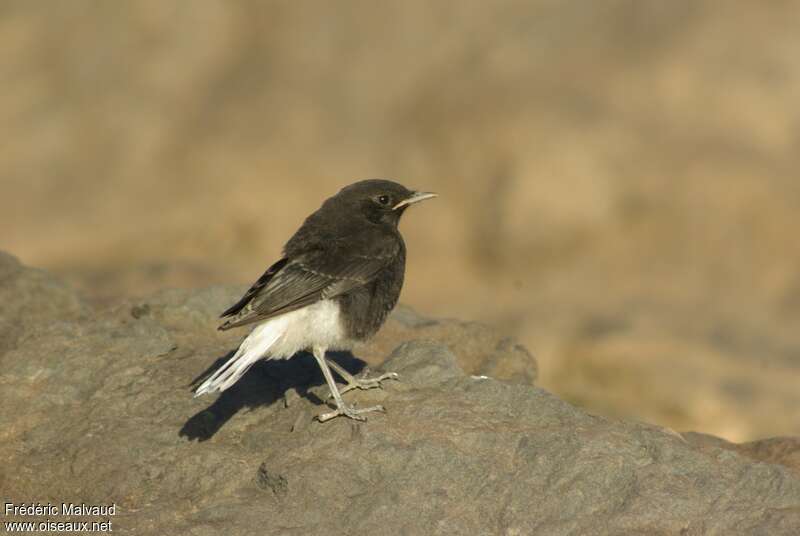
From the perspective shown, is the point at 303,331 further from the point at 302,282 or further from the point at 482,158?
the point at 482,158

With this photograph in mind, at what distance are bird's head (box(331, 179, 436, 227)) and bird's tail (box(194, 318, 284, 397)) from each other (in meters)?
1.99

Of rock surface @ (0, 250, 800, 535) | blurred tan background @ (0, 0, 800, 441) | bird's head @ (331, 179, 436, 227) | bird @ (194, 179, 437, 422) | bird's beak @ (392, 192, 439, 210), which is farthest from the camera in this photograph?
blurred tan background @ (0, 0, 800, 441)

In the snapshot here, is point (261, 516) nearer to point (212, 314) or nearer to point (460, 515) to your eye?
point (460, 515)

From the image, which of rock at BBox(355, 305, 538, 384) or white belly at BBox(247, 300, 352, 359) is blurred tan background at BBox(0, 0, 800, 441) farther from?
white belly at BBox(247, 300, 352, 359)

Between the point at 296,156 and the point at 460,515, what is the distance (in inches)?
775

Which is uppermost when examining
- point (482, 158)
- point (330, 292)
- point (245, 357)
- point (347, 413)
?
point (482, 158)

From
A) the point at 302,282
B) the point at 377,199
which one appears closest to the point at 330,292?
the point at 302,282

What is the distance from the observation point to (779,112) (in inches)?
1073

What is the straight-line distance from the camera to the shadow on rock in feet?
39.5

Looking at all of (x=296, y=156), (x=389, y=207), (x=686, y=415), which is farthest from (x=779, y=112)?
(x=389, y=207)

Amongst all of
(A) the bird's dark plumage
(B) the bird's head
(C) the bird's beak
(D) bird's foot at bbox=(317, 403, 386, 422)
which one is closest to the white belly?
(A) the bird's dark plumage

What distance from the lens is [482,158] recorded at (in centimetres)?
2817

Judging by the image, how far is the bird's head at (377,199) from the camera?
13.5 metres

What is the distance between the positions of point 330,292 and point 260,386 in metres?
1.35
